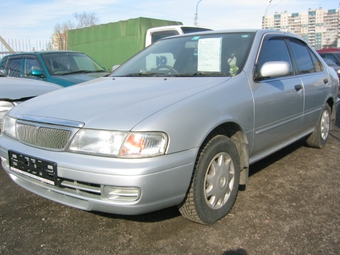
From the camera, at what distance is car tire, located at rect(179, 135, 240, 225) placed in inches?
93.4

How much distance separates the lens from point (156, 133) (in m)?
2.12

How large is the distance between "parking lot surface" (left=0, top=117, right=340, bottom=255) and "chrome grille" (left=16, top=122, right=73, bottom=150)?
71cm

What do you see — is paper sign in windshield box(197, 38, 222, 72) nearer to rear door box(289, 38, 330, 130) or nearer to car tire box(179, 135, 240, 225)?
car tire box(179, 135, 240, 225)

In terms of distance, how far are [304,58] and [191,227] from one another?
2.74 m

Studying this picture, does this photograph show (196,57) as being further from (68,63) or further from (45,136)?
(68,63)

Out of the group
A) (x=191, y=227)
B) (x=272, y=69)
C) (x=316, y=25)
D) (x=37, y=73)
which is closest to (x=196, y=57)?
(x=272, y=69)

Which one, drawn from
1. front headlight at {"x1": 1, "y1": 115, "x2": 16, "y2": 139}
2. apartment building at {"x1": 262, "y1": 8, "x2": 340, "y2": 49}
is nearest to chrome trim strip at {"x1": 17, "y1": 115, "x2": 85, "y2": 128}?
front headlight at {"x1": 1, "y1": 115, "x2": 16, "y2": 139}

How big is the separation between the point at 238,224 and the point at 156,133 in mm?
1075

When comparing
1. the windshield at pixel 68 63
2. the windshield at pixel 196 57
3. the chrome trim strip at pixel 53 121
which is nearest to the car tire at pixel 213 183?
the windshield at pixel 196 57

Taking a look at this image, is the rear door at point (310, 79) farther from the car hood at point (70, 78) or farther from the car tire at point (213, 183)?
the car hood at point (70, 78)

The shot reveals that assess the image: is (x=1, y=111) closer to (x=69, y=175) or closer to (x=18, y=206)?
(x=18, y=206)

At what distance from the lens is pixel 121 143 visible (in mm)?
2098

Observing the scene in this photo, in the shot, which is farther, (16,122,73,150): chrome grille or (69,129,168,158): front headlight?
(16,122,73,150): chrome grille

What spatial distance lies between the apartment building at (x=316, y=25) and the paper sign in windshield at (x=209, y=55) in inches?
1719
